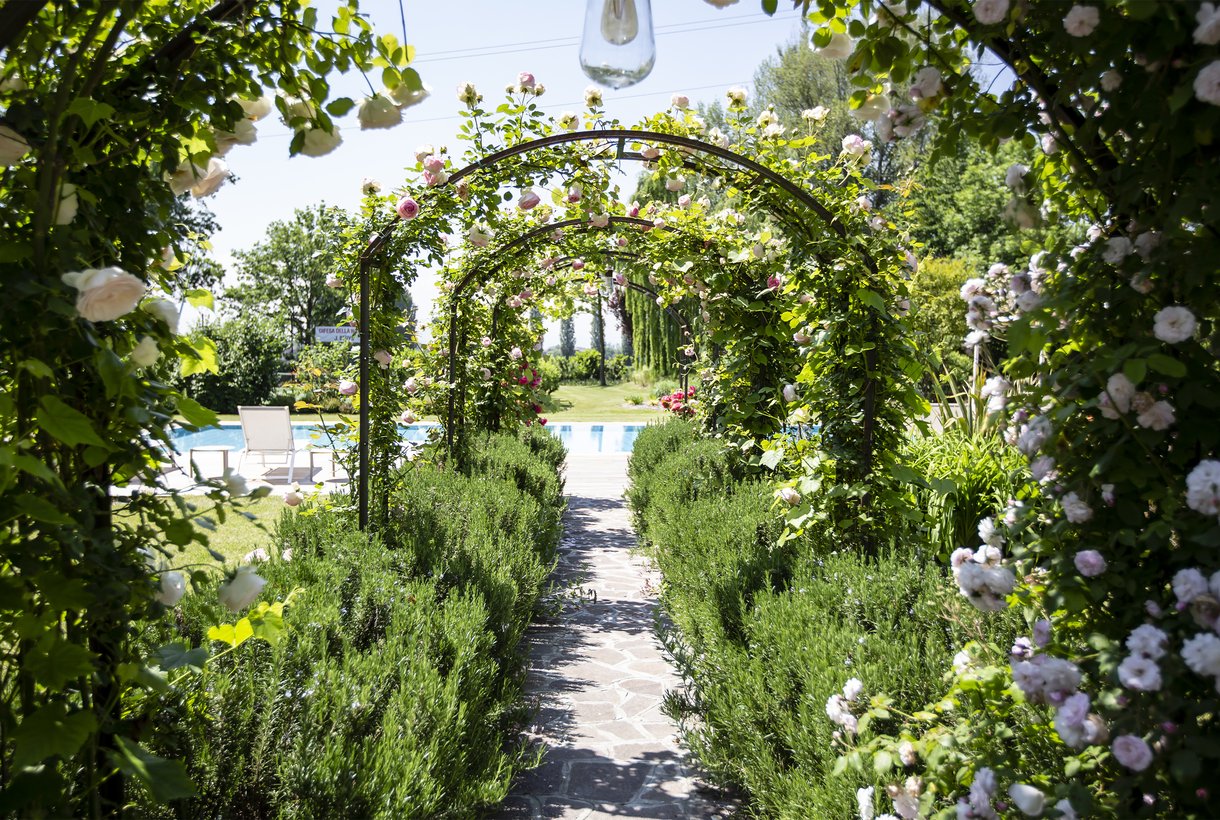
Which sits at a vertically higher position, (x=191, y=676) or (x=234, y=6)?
(x=234, y=6)

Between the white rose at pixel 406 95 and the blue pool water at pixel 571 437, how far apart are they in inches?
472

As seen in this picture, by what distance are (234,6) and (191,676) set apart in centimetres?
160

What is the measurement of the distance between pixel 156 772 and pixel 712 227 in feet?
15.7

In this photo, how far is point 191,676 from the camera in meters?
2.09

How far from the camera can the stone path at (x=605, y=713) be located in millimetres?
2959

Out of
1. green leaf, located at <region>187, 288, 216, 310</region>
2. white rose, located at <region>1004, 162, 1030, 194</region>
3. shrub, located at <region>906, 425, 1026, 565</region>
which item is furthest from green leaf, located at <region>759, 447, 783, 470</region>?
green leaf, located at <region>187, 288, 216, 310</region>

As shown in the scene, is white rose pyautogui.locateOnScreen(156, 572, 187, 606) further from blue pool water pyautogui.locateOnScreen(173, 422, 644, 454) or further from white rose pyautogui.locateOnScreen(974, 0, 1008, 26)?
blue pool water pyautogui.locateOnScreen(173, 422, 644, 454)

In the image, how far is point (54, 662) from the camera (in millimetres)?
1246

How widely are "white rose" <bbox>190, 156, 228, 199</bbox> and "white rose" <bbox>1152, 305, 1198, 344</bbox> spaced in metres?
1.87

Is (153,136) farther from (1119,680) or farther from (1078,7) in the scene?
(1119,680)

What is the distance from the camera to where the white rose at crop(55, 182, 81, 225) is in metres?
1.39

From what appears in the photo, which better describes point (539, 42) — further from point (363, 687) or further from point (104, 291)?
point (104, 291)

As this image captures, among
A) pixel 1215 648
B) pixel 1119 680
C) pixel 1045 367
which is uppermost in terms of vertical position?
pixel 1045 367

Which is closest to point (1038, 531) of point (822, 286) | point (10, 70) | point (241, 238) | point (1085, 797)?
point (1085, 797)
